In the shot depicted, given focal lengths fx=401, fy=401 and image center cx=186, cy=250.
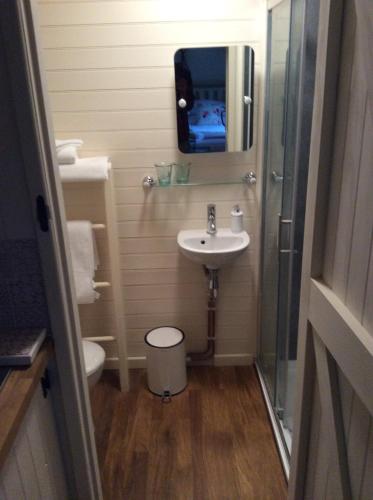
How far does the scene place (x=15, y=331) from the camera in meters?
1.28

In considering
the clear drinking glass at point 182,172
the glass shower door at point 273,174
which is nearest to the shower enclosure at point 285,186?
the glass shower door at point 273,174

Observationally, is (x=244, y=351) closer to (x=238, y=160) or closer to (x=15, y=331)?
(x=238, y=160)

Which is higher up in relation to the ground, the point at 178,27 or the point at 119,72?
the point at 178,27

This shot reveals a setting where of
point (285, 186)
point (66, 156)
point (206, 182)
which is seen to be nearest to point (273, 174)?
point (285, 186)

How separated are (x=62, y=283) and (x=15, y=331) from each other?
22cm

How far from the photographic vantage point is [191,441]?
216 centimetres

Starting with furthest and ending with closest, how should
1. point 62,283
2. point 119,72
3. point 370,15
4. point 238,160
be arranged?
1. point 238,160
2. point 119,72
3. point 62,283
4. point 370,15

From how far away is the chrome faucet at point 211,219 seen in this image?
7.86 ft

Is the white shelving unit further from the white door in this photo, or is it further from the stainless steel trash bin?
the white door

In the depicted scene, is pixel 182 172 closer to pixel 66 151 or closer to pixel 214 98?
pixel 214 98

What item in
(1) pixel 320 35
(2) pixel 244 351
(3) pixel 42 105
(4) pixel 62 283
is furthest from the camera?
(2) pixel 244 351

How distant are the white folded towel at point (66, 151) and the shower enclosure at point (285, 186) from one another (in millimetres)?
1069

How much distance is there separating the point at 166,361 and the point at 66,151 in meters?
1.33

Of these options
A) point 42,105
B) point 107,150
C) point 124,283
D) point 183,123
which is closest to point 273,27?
point 183,123
